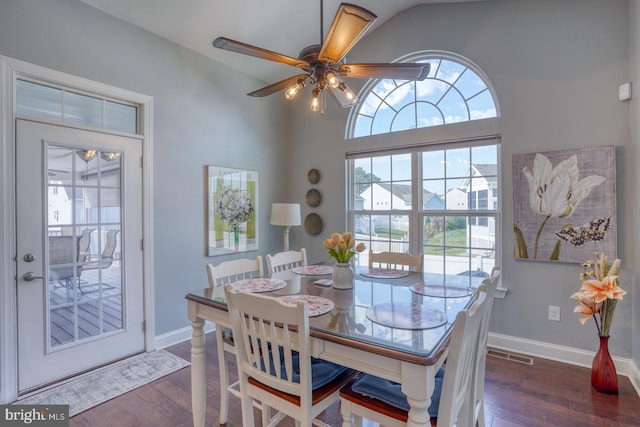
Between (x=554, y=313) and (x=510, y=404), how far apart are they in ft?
3.43

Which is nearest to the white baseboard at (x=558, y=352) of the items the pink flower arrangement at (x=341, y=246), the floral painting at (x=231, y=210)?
the pink flower arrangement at (x=341, y=246)

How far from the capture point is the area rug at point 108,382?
7.17 feet

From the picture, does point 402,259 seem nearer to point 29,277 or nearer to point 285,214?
point 285,214

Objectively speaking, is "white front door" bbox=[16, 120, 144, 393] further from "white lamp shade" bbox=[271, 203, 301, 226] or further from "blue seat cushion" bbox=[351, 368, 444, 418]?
"blue seat cushion" bbox=[351, 368, 444, 418]

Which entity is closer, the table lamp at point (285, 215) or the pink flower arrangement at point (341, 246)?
the pink flower arrangement at point (341, 246)

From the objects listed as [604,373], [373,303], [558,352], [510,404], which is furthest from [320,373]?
[558,352]

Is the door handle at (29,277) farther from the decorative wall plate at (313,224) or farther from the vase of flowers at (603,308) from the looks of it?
the vase of flowers at (603,308)

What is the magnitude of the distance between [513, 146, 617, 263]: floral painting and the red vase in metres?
0.71

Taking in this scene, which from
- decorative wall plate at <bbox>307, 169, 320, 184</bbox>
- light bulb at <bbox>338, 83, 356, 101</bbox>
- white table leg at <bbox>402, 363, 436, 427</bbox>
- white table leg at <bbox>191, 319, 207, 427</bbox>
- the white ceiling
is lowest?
white table leg at <bbox>191, 319, 207, 427</bbox>

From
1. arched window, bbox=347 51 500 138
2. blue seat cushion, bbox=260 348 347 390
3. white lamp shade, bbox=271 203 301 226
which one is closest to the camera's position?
blue seat cushion, bbox=260 348 347 390

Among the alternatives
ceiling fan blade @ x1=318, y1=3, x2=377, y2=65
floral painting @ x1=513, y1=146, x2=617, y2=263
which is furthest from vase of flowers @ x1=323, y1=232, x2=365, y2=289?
floral painting @ x1=513, y1=146, x2=617, y2=263

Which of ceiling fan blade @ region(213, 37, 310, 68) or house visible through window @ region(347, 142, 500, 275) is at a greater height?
ceiling fan blade @ region(213, 37, 310, 68)

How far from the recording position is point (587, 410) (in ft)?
6.81

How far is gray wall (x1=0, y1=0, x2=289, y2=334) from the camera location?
7.73 feet
